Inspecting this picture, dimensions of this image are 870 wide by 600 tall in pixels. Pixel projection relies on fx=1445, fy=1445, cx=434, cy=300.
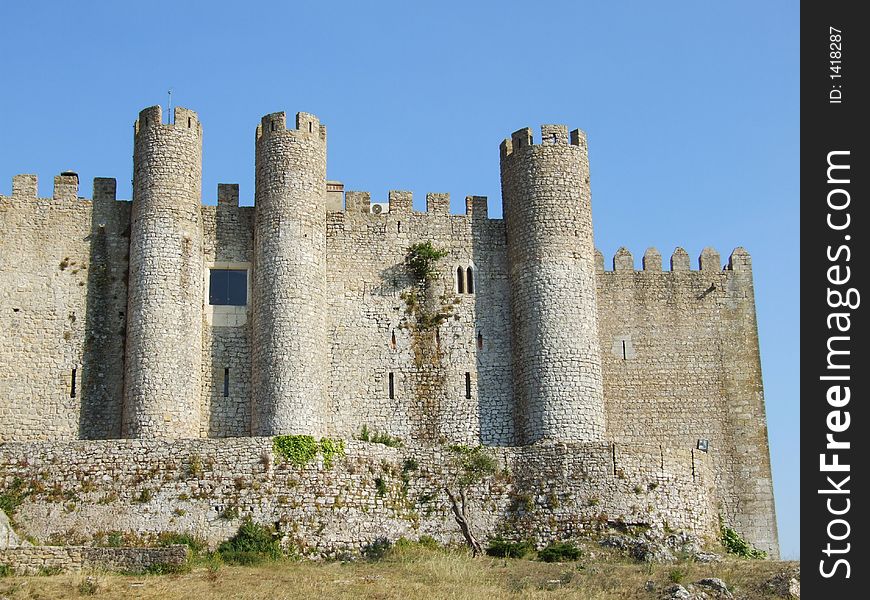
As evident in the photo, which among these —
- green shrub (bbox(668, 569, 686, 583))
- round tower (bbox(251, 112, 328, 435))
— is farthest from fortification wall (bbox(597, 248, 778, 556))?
green shrub (bbox(668, 569, 686, 583))

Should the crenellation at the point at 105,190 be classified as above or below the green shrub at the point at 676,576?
above

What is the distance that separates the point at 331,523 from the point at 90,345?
934 centimetres

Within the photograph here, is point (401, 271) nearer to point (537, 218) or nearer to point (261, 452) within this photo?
point (537, 218)

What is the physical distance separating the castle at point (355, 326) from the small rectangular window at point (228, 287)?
49mm

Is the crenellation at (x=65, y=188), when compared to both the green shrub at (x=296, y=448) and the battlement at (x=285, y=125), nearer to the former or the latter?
the battlement at (x=285, y=125)

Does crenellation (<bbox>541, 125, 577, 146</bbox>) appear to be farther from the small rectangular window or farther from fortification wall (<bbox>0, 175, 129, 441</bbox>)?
fortification wall (<bbox>0, 175, 129, 441</bbox>)

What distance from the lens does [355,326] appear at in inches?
1603

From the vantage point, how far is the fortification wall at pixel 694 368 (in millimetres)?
41469

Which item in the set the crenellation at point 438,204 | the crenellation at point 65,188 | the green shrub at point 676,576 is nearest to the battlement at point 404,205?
the crenellation at point 438,204

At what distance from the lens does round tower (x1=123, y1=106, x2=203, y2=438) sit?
126 ft

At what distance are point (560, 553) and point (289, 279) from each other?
1083 centimetres

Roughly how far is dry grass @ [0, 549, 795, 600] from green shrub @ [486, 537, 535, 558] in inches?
56.4
